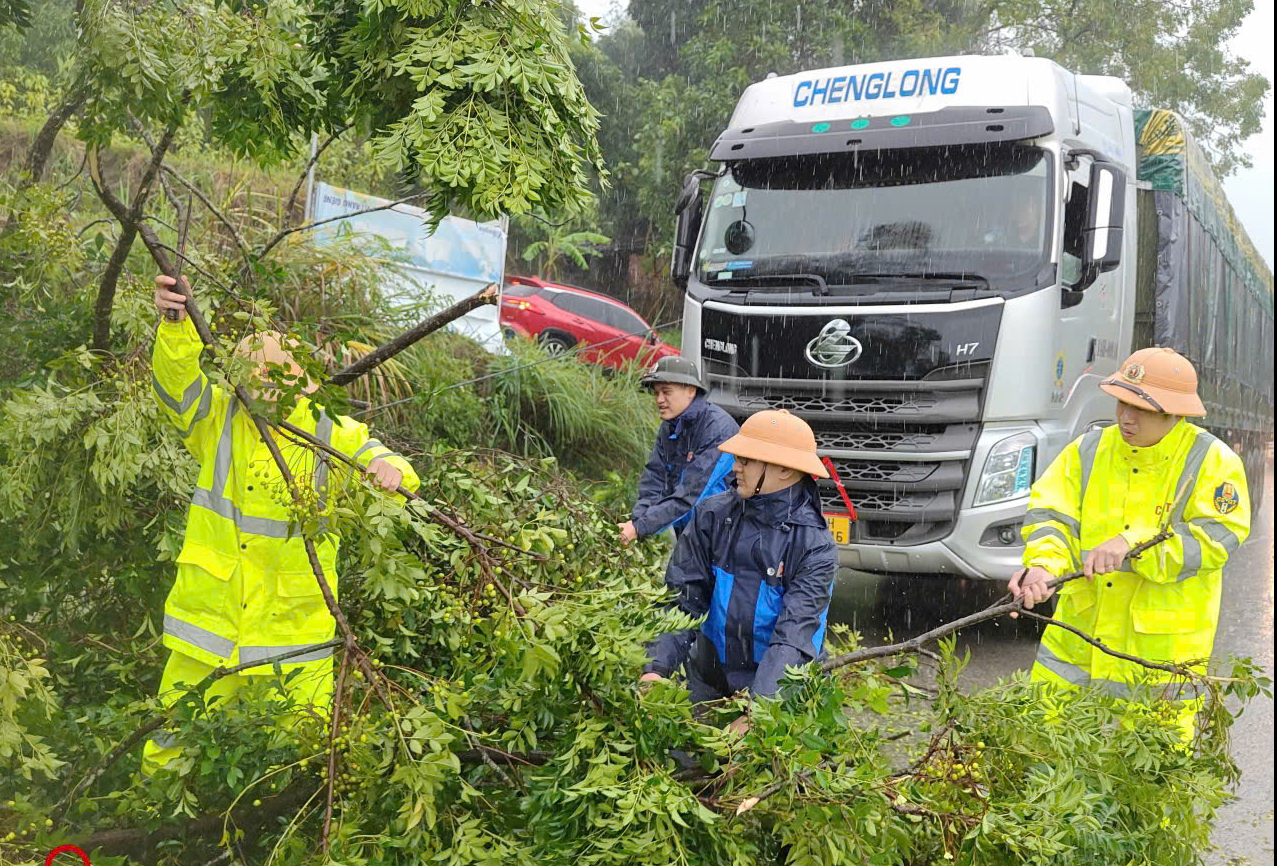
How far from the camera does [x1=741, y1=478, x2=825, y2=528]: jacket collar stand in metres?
3.50

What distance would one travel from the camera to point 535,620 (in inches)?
107

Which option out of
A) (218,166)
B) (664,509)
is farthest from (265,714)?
(218,166)

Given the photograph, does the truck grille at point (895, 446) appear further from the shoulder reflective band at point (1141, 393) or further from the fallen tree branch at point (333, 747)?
the fallen tree branch at point (333, 747)

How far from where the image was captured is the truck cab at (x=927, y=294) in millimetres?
6656

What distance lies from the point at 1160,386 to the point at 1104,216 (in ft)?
10.6

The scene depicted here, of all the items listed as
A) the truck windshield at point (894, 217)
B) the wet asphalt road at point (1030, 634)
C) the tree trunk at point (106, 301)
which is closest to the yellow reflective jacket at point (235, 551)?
the tree trunk at point (106, 301)

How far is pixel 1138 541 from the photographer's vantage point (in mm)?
3922

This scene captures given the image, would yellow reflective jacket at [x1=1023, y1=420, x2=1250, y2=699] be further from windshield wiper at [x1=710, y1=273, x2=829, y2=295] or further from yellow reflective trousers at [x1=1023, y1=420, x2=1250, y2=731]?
windshield wiper at [x1=710, y1=273, x2=829, y2=295]

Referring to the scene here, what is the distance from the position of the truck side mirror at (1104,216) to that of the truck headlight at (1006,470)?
1.12 m

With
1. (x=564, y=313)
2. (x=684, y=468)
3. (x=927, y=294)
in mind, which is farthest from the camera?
(x=564, y=313)

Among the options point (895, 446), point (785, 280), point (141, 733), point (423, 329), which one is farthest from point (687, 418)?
point (141, 733)

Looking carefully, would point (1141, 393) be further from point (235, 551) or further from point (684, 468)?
point (235, 551)

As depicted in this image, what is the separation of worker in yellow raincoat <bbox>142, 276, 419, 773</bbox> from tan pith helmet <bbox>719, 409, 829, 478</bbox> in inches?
39.7

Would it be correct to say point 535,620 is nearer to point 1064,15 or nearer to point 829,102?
point 829,102
